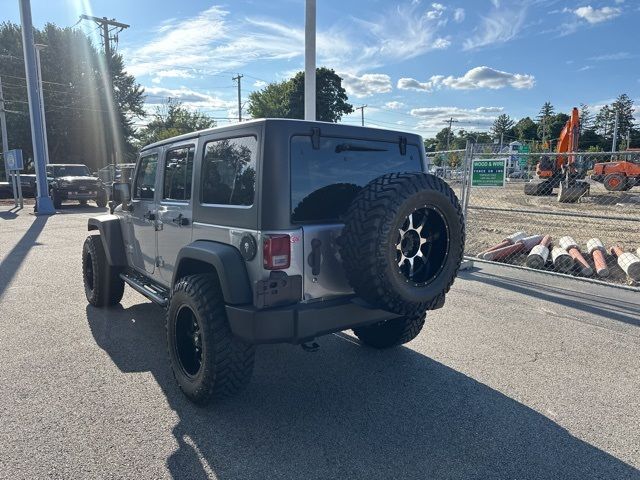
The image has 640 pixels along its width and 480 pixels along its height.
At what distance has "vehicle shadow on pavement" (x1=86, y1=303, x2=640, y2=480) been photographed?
252cm

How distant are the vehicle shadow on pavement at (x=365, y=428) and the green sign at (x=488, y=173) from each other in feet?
14.0

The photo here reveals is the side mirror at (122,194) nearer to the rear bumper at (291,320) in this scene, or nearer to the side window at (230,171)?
the side window at (230,171)

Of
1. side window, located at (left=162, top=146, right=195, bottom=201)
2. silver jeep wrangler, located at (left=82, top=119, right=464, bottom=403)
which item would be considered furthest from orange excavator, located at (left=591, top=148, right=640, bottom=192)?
side window, located at (left=162, top=146, right=195, bottom=201)

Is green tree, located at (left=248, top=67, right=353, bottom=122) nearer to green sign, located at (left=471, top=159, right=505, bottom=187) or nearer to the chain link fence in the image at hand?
the chain link fence

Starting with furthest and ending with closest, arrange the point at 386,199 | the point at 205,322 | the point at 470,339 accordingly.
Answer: the point at 470,339, the point at 205,322, the point at 386,199

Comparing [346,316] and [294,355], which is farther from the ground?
[346,316]

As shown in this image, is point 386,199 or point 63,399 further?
point 63,399

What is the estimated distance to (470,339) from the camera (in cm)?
447

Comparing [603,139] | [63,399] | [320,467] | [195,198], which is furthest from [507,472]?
[603,139]

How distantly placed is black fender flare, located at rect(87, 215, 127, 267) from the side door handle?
5.64 ft

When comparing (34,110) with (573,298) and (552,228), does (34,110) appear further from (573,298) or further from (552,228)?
(573,298)

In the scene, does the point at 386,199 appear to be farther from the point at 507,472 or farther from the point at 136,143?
the point at 136,143

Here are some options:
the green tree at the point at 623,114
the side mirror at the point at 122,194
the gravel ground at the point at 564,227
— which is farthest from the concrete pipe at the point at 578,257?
the green tree at the point at 623,114

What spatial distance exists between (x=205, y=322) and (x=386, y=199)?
143cm
